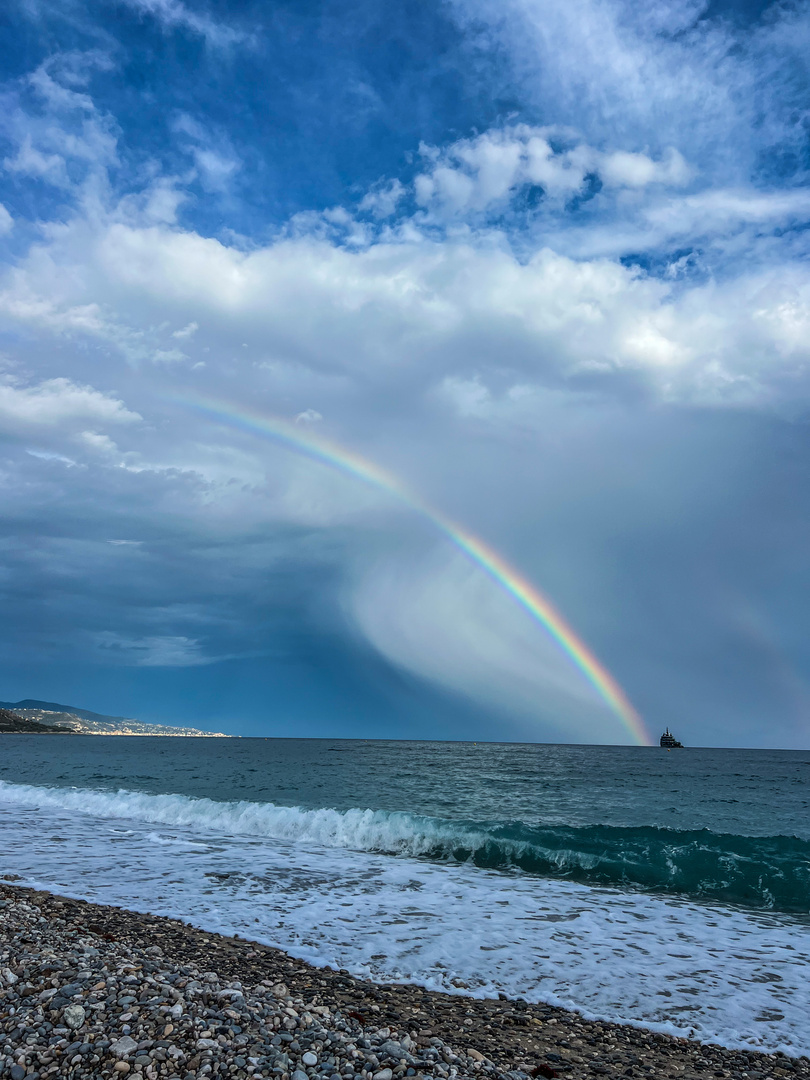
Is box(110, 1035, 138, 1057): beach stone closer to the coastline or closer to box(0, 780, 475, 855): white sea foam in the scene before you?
the coastline

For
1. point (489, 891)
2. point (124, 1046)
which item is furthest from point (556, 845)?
point (124, 1046)

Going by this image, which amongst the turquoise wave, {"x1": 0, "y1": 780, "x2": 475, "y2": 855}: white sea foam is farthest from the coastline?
{"x1": 0, "y1": 780, "x2": 475, "y2": 855}: white sea foam

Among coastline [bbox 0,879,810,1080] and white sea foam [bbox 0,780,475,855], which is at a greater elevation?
coastline [bbox 0,879,810,1080]

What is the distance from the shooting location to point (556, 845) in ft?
73.6

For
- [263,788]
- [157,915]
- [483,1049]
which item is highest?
[483,1049]

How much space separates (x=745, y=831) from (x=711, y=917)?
19.4 m

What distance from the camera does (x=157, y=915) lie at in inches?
462

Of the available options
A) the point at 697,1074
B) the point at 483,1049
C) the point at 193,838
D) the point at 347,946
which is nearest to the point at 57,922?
the point at 347,946

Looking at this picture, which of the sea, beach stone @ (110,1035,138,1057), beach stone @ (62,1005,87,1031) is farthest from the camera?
the sea

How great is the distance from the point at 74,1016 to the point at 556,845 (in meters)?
19.6

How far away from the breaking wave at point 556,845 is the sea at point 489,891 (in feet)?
0.31

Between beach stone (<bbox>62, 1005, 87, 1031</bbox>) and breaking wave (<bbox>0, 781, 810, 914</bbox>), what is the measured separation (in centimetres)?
1581

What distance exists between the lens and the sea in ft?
31.2

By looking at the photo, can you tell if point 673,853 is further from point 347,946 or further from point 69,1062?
point 69,1062
